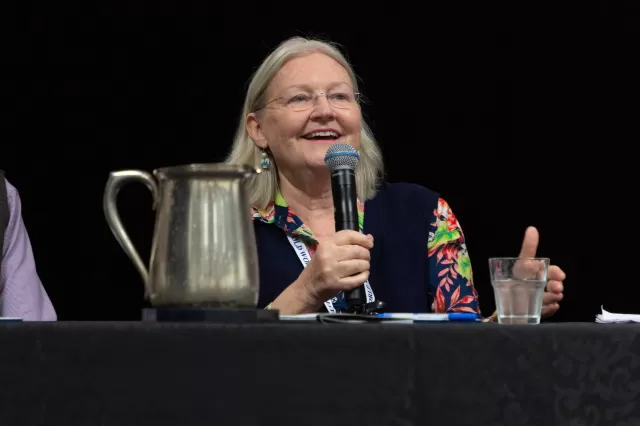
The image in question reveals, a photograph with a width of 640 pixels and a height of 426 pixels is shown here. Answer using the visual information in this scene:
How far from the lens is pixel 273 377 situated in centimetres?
67

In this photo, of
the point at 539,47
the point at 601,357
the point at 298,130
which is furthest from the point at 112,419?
the point at 539,47

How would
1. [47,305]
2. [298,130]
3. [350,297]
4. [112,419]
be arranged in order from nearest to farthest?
[112,419] < [350,297] < [47,305] < [298,130]

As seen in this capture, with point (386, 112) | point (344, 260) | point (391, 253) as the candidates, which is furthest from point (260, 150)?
point (386, 112)

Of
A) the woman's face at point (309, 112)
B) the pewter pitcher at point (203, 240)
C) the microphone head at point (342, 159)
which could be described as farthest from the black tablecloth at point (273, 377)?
the woman's face at point (309, 112)

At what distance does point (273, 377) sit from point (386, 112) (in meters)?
2.47

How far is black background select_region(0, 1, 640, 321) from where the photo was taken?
3.02 m

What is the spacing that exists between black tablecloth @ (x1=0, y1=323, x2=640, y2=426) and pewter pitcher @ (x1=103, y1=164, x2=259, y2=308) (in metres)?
0.14

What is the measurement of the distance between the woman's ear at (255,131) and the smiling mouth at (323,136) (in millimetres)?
162

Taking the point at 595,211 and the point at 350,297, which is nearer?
the point at 350,297

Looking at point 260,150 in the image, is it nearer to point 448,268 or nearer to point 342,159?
point 448,268

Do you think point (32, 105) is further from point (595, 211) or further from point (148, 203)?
point (595, 211)

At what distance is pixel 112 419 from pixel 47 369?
0.06 m

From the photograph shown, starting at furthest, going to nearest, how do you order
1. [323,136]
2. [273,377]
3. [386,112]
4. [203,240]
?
1. [386,112]
2. [323,136]
3. [203,240]
4. [273,377]

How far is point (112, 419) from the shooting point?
0.66m
